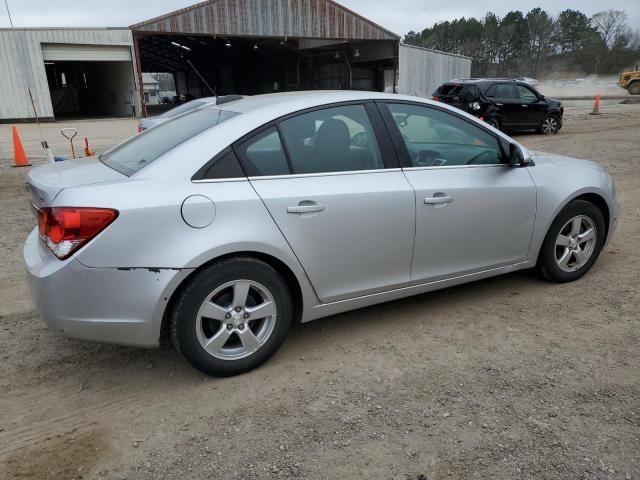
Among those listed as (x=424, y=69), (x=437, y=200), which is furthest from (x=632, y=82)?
(x=437, y=200)

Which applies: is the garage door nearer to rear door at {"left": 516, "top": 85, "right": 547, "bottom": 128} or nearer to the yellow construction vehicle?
rear door at {"left": 516, "top": 85, "right": 547, "bottom": 128}

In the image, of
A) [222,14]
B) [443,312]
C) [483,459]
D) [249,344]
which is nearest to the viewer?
[483,459]

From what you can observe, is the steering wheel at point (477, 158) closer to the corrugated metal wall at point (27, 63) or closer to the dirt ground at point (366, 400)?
the dirt ground at point (366, 400)

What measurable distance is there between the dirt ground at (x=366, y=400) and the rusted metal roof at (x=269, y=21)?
25.3 metres

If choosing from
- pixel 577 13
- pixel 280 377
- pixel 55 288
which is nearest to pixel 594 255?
pixel 280 377

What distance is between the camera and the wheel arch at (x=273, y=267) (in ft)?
9.11

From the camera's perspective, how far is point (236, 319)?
2.95 metres

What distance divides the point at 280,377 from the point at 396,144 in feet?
5.53

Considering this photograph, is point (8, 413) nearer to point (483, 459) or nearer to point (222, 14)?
point (483, 459)

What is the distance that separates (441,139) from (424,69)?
105 ft

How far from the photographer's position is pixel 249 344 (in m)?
3.03

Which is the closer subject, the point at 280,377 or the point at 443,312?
the point at 280,377

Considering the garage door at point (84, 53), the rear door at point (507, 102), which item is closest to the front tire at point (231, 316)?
the rear door at point (507, 102)

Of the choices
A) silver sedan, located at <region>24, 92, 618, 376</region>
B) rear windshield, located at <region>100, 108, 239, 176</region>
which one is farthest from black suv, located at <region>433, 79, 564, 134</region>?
rear windshield, located at <region>100, 108, 239, 176</region>
